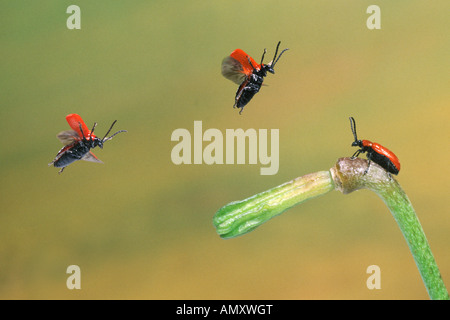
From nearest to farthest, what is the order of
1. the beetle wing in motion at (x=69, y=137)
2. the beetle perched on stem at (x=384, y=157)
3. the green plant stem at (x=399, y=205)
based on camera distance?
the green plant stem at (x=399, y=205) < the beetle perched on stem at (x=384, y=157) < the beetle wing in motion at (x=69, y=137)

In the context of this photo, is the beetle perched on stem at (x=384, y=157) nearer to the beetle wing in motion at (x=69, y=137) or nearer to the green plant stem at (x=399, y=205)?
the green plant stem at (x=399, y=205)

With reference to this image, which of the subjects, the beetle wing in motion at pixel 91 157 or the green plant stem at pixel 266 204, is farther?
the beetle wing in motion at pixel 91 157

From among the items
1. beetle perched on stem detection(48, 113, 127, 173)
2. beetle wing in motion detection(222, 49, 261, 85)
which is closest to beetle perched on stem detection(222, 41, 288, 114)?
beetle wing in motion detection(222, 49, 261, 85)

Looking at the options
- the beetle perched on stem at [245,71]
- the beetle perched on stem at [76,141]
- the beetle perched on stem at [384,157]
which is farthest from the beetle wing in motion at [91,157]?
the beetle perched on stem at [384,157]

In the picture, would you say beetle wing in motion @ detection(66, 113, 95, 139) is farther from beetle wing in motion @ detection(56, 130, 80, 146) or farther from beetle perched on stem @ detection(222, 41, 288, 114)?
beetle perched on stem @ detection(222, 41, 288, 114)

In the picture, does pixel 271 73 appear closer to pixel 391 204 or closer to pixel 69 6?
pixel 391 204

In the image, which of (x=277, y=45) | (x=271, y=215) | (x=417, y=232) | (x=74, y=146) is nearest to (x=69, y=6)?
(x=74, y=146)

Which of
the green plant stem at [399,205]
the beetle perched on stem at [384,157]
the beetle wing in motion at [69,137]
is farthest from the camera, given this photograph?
the beetle wing in motion at [69,137]
